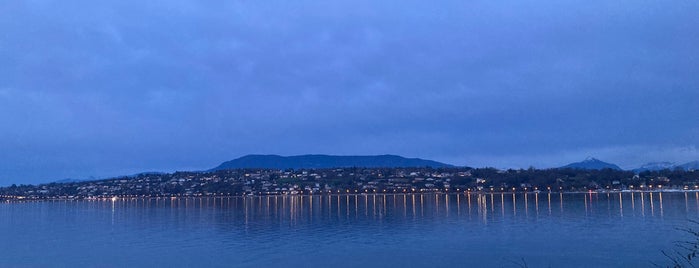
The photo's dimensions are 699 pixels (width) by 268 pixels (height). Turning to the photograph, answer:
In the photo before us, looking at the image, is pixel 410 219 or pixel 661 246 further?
pixel 410 219

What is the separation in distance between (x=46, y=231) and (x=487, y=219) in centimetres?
3080

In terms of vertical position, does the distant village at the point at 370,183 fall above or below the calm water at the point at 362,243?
above

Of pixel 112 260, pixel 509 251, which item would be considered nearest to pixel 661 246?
pixel 509 251

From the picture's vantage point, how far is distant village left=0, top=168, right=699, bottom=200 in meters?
113

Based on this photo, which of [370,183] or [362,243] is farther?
[370,183]

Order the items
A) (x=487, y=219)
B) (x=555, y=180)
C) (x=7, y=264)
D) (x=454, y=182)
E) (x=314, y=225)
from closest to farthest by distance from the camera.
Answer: (x=7, y=264), (x=314, y=225), (x=487, y=219), (x=555, y=180), (x=454, y=182)

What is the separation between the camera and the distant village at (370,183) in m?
113

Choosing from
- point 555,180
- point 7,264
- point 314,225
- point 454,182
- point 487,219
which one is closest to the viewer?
Result: point 7,264

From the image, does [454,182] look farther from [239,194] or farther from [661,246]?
[661,246]

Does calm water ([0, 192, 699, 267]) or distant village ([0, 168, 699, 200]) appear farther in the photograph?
distant village ([0, 168, 699, 200])

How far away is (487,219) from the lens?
135 ft

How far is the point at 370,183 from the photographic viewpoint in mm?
126375

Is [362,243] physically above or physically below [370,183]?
below

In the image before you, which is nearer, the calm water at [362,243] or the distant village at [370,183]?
the calm water at [362,243]
